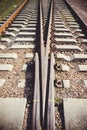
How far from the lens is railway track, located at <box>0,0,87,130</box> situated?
3.29 m

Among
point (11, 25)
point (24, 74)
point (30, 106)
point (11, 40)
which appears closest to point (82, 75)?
point (24, 74)

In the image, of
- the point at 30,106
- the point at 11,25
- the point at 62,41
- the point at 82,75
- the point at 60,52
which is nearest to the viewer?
the point at 30,106

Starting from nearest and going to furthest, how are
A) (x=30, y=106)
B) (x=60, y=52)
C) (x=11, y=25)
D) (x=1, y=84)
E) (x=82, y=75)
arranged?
(x=30, y=106) < (x=1, y=84) < (x=82, y=75) < (x=60, y=52) < (x=11, y=25)

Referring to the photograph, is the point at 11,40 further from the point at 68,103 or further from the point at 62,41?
the point at 68,103

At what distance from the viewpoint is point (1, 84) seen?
423 centimetres

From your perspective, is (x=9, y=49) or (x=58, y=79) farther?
(x=9, y=49)

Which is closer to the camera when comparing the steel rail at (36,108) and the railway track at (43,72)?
the steel rail at (36,108)

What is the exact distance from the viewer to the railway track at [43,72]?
3291 millimetres

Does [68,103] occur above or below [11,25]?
below

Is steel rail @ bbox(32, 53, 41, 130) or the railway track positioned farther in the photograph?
the railway track

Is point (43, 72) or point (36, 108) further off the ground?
point (43, 72)

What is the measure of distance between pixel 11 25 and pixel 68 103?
5655mm

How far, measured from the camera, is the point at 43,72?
4145 mm

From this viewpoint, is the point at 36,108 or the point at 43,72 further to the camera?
the point at 43,72
